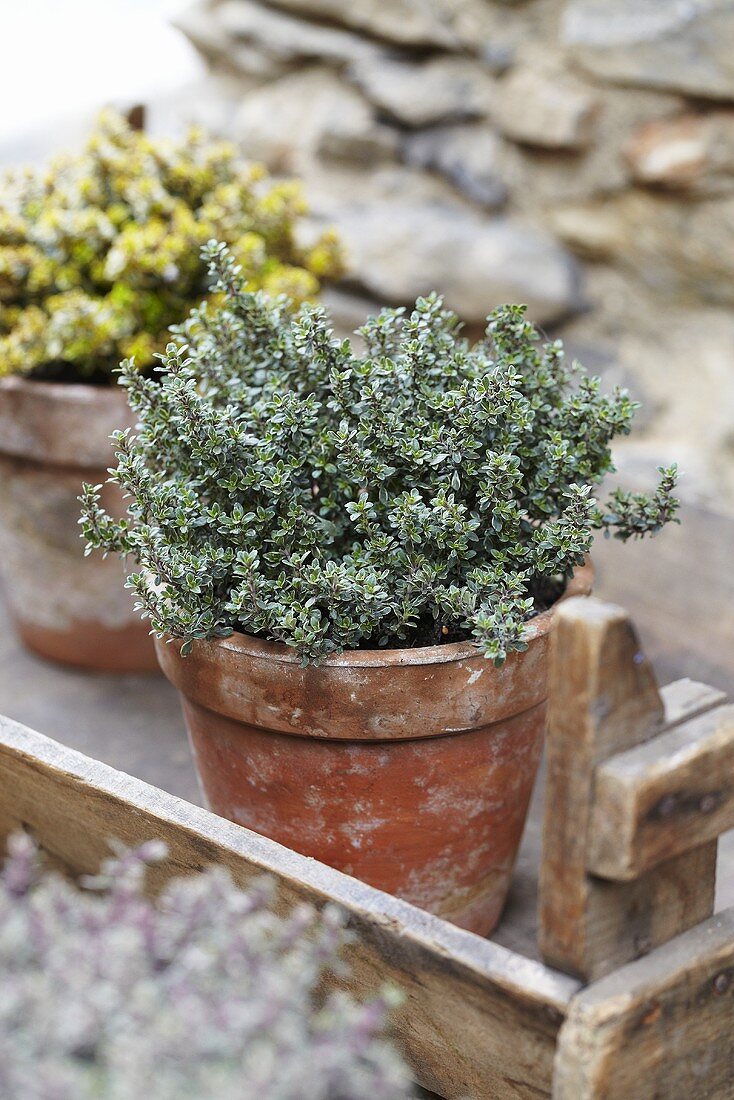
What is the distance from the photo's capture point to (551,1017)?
0.86 metres

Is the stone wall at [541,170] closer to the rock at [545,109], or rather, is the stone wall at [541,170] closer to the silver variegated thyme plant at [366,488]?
the rock at [545,109]

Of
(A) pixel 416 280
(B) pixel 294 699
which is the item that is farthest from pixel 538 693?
(A) pixel 416 280

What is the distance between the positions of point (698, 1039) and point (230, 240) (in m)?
1.37

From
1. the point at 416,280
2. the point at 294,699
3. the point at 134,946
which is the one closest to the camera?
the point at 134,946

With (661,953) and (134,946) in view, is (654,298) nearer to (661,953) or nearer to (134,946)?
(661,953)

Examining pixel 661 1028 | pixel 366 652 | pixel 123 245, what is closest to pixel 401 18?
pixel 123 245

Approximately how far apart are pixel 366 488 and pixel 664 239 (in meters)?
1.51

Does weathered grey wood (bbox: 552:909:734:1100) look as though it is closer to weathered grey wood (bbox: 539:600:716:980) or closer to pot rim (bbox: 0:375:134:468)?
weathered grey wood (bbox: 539:600:716:980)

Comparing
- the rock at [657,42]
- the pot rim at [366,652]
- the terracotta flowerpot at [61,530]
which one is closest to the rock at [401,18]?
the rock at [657,42]

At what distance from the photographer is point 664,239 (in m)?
2.46

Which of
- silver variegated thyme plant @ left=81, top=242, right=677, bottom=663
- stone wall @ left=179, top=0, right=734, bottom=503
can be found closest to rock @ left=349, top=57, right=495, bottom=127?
stone wall @ left=179, top=0, right=734, bottom=503

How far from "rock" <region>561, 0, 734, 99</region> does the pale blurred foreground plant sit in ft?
6.57

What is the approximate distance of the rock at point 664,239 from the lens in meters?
2.38

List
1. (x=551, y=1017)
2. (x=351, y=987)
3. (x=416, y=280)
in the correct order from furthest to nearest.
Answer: (x=416, y=280)
(x=351, y=987)
(x=551, y=1017)
